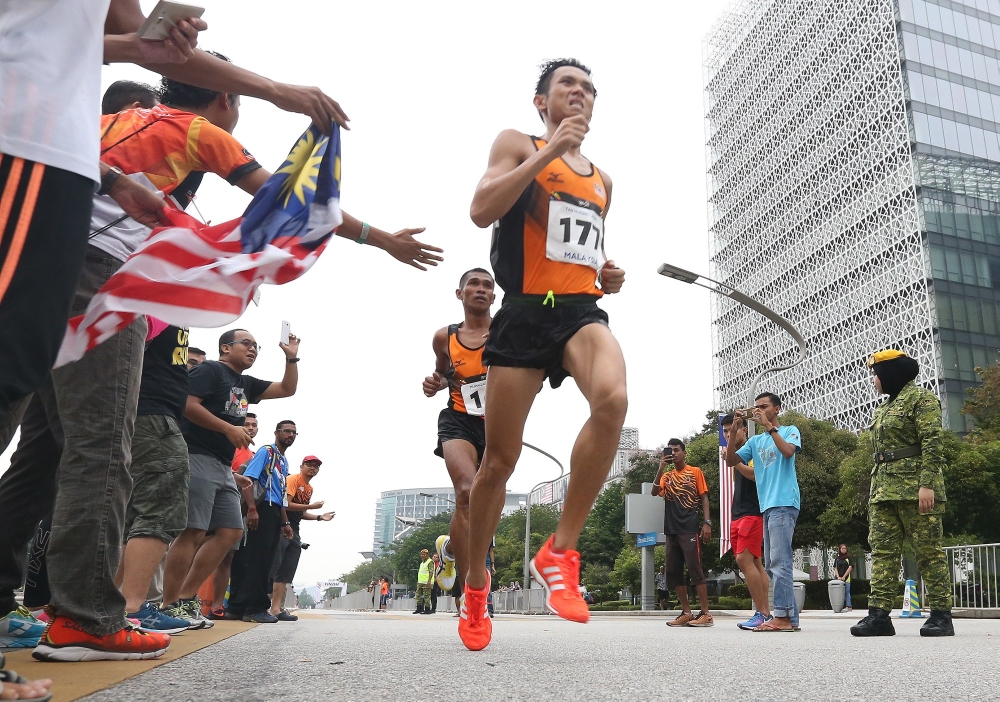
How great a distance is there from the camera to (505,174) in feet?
12.6

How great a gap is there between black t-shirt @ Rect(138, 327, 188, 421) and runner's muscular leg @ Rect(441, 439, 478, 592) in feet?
6.10

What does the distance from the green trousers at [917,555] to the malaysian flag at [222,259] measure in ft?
17.8

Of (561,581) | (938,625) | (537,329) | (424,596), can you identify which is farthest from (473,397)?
(424,596)

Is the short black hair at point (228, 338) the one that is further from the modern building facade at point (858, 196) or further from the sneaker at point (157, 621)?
the modern building facade at point (858, 196)

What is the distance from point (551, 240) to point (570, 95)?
781mm

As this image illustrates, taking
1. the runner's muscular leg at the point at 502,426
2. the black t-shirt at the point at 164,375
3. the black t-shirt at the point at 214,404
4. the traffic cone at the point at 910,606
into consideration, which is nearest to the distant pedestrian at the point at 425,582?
the traffic cone at the point at 910,606

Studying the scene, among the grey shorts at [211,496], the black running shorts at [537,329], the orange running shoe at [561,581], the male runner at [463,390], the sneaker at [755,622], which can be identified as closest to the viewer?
the orange running shoe at [561,581]

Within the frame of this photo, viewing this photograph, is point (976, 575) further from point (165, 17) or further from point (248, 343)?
point (165, 17)

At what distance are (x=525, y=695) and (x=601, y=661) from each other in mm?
1312

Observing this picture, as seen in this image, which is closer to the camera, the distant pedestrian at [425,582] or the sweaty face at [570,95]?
the sweaty face at [570,95]

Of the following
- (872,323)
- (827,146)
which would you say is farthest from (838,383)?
(827,146)

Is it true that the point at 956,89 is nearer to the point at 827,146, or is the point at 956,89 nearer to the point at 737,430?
the point at 827,146

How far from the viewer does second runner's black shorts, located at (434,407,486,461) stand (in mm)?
6180

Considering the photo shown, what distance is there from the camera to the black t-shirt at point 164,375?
4551 millimetres
